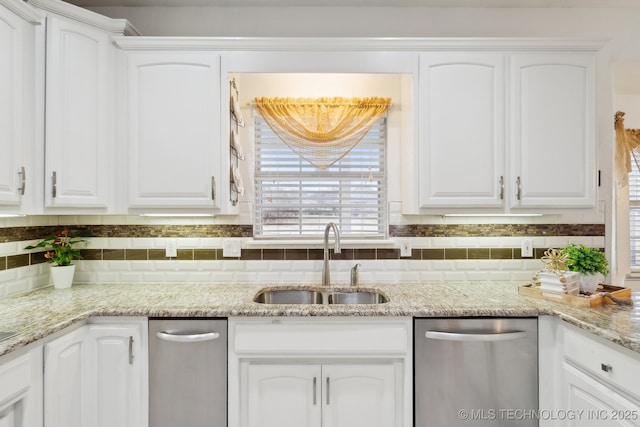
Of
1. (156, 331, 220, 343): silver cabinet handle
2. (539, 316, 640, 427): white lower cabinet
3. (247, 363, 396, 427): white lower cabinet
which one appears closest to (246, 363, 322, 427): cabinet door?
(247, 363, 396, 427): white lower cabinet

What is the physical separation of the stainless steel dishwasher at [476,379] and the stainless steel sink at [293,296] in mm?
727

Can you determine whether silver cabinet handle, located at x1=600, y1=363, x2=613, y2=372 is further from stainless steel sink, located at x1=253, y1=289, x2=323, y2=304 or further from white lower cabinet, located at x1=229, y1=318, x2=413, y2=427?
stainless steel sink, located at x1=253, y1=289, x2=323, y2=304

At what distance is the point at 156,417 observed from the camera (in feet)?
5.57

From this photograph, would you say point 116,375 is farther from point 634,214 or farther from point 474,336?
point 634,214

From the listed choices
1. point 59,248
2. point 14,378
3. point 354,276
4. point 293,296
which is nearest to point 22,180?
point 59,248

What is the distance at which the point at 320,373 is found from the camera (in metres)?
1.71

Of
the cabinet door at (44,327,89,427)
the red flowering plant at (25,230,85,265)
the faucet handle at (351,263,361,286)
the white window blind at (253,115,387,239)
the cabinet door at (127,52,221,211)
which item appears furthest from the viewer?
the white window blind at (253,115,387,239)

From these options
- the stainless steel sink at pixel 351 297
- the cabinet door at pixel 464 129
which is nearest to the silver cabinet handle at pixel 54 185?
the stainless steel sink at pixel 351 297

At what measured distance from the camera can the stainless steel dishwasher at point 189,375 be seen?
169 centimetres

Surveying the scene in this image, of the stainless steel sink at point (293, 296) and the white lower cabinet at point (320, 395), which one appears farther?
the stainless steel sink at point (293, 296)

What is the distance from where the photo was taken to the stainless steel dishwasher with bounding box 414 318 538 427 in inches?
66.6

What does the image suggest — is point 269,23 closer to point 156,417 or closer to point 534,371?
point 156,417

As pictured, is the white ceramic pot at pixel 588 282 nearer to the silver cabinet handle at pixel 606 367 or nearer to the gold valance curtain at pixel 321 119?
the silver cabinet handle at pixel 606 367

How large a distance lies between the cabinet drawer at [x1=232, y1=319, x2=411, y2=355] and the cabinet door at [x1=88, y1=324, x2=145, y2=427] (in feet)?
1.56
